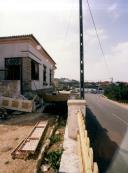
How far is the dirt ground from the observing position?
619 centimetres

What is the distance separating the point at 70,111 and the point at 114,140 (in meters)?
3.44

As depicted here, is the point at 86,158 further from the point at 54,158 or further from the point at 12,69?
the point at 12,69

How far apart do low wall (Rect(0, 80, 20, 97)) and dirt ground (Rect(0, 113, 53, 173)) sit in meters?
2.19

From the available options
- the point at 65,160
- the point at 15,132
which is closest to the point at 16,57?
the point at 15,132

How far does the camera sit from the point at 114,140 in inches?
407

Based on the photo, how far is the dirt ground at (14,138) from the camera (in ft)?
20.3

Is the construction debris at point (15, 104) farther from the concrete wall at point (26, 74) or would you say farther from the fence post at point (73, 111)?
the fence post at point (73, 111)

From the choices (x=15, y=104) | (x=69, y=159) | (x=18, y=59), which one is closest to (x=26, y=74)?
(x=18, y=59)

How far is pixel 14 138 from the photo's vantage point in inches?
370

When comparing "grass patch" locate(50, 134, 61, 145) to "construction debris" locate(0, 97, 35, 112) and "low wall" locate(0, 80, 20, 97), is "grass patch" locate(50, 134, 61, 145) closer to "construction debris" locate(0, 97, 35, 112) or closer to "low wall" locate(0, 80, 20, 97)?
"construction debris" locate(0, 97, 35, 112)

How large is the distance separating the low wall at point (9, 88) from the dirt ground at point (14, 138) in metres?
2.19

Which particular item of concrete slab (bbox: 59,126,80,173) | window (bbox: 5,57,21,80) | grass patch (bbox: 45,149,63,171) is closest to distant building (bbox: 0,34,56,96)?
window (bbox: 5,57,21,80)

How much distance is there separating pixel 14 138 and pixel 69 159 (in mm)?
3788

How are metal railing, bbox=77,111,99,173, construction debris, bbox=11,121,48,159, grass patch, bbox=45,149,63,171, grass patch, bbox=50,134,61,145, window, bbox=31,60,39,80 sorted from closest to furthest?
metal railing, bbox=77,111,99,173
grass patch, bbox=45,149,63,171
construction debris, bbox=11,121,48,159
grass patch, bbox=50,134,61,145
window, bbox=31,60,39,80
